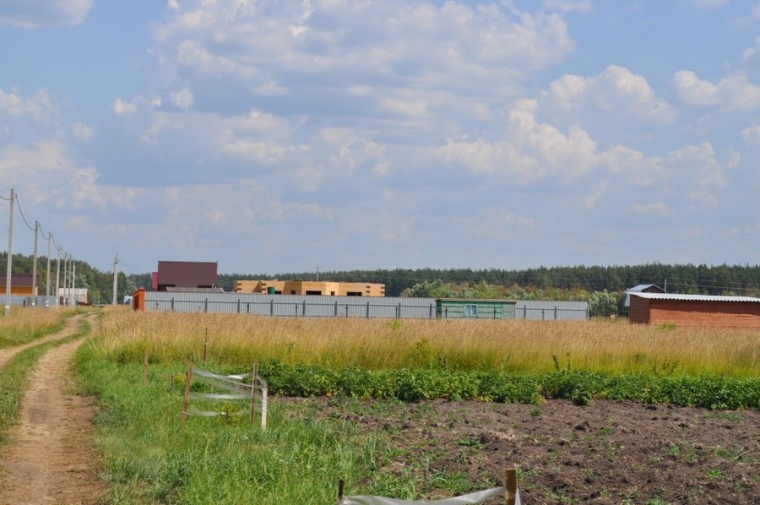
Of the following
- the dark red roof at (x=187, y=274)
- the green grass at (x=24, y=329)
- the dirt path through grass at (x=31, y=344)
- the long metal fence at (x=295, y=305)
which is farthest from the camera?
the dark red roof at (x=187, y=274)

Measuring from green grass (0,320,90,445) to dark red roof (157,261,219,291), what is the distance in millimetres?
65512

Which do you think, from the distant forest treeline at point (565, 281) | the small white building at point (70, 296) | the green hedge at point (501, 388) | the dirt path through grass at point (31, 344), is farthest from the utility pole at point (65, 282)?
the green hedge at point (501, 388)

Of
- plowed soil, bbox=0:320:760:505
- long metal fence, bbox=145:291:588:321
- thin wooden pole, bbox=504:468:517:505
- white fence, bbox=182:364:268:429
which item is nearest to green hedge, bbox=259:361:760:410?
plowed soil, bbox=0:320:760:505

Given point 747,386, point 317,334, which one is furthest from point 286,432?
point 317,334

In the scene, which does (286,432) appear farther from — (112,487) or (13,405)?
(13,405)

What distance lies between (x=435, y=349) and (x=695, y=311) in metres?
31.9

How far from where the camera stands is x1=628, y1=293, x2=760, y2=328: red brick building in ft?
171

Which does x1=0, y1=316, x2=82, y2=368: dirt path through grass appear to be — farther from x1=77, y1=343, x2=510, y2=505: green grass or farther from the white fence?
x1=77, y1=343, x2=510, y2=505: green grass

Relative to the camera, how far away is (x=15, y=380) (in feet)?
67.6

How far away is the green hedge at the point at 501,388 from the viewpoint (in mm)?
18766

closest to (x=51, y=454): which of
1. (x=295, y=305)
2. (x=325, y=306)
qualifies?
(x=295, y=305)

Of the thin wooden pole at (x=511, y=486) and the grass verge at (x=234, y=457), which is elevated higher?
the thin wooden pole at (x=511, y=486)

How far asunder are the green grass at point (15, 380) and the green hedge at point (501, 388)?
15.7 feet

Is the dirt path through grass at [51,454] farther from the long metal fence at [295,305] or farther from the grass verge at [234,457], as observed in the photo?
the long metal fence at [295,305]
